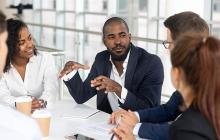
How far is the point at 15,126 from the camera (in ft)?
3.30

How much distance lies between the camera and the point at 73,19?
818 cm

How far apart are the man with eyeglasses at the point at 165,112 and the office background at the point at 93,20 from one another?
2.20 feet

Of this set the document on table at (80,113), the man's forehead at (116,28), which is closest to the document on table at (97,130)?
the document on table at (80,113)

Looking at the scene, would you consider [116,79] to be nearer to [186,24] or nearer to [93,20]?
[186,24]

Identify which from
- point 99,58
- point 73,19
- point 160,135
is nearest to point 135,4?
point 73,19

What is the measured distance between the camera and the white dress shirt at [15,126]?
3.26ft

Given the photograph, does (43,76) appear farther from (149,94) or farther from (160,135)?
(160,135)

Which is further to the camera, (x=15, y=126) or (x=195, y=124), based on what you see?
(x=195, y=124)

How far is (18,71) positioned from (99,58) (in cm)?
56

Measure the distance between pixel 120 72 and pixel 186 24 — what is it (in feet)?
2.44

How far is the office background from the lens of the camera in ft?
13.2

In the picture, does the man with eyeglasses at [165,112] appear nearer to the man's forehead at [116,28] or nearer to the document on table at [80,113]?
the document on table at [80,113]

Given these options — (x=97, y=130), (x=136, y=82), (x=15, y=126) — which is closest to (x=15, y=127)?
(x=15, y=126)

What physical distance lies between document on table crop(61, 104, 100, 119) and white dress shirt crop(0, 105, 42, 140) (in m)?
1.00
